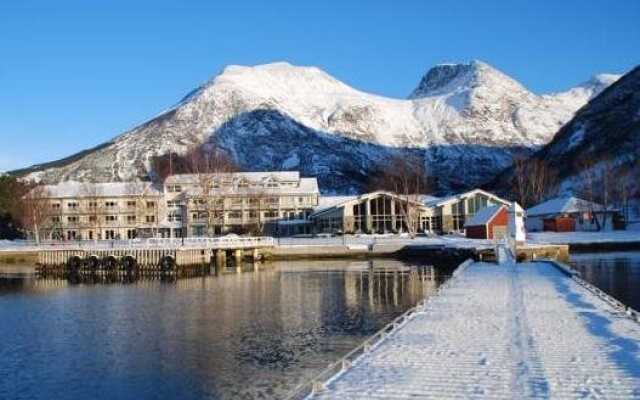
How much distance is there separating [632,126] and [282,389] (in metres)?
180

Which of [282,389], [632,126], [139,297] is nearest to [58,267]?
[139,297]

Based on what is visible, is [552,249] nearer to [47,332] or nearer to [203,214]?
[47,332]

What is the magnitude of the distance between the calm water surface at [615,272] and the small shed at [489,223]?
11.6 m

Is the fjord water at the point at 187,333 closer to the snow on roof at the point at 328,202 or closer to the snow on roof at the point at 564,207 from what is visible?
the snow on roof at the point at 328,202

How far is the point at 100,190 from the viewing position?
12275 cm

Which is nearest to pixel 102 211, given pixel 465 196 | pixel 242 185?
pixel 242 185

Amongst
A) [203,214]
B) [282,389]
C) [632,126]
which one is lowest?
[282,389]

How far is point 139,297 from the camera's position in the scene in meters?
Result: 43.0

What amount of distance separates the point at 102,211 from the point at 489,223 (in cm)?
6651

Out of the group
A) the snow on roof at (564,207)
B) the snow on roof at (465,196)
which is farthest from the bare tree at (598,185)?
the snow on roof at (465,196)

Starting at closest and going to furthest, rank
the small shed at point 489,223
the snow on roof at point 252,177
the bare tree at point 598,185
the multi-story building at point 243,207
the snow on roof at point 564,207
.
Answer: the small shed at point 489,223 → the bare tree at point 598,185 → the snow on roof at point 564,207 → the multi-story building at point 243,207 → the snow on roof at point 252,177

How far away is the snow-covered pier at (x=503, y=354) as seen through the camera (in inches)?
567

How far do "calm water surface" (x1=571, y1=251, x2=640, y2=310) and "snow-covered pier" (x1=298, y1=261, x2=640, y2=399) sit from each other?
25.1 feet

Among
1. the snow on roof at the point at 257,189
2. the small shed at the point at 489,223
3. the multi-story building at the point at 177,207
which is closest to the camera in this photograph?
the small shed at the point at 489,223
